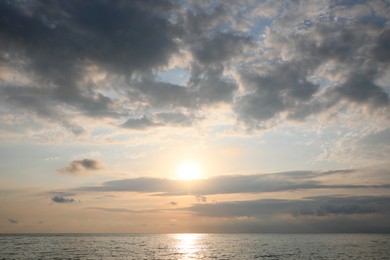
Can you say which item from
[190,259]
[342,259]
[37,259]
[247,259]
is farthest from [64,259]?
[342,259]

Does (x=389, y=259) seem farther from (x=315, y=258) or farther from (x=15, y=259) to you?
(x=15, y=259)

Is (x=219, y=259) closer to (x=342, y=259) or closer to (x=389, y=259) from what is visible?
(x=342, y=259)

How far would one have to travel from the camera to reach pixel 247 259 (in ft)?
339

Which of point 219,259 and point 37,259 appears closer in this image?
point 37,259

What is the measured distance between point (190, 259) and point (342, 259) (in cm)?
4651

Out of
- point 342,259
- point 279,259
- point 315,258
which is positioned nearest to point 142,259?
point 279,259

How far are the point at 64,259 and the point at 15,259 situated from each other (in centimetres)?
1330

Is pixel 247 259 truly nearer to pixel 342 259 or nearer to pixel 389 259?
pixel 342 259

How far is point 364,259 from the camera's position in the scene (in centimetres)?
10112

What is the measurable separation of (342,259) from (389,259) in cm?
1364

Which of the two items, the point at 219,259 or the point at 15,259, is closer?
the point at 15,259

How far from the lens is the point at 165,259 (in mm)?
105938

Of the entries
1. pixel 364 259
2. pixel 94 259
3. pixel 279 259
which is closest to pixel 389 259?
pixel 364 259

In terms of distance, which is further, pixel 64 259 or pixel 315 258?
pixel 315 258
